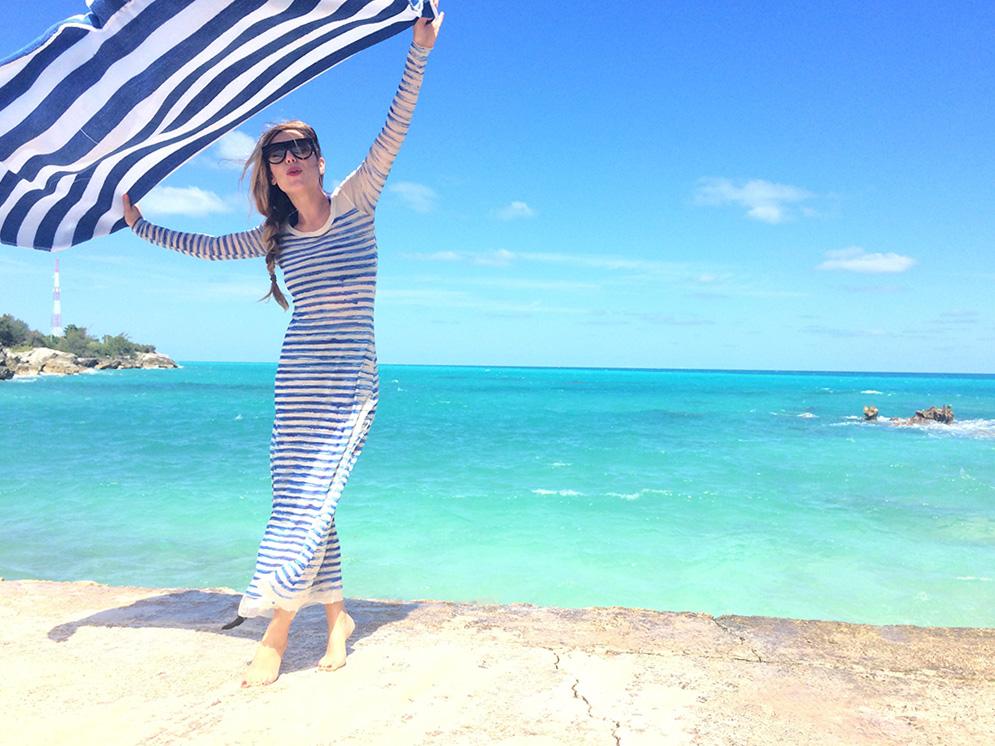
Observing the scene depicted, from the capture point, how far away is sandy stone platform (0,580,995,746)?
89.0 inches

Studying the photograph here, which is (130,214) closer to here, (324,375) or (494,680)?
(324,375)

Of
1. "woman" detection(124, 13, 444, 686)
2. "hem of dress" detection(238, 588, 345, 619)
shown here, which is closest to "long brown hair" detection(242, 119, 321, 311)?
"woman" detection(124, 13, 444, 686)

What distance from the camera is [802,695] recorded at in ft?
8.27

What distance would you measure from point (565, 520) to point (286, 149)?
26.5ft

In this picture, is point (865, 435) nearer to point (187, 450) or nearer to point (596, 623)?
point (187, 450)

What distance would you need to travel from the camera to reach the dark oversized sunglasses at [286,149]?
9.43 feet

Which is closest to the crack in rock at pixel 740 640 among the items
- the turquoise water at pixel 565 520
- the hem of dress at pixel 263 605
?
the hem of dress at pixel 263 605

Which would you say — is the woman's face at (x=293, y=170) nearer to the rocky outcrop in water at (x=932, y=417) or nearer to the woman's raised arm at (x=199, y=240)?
the woman's raised arm at (x=199, y=240)

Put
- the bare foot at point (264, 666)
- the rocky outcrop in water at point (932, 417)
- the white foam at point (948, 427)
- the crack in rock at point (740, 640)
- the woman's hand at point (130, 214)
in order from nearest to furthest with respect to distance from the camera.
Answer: the bare foot at point (264, 666)
the crack in rock at point (740, 640)
the woman's hand at point (130, 214)
the white foam at point (948, 427)
the rocky outcrop in water at point (932, 417)

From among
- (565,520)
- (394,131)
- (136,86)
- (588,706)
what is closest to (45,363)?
(565,520)

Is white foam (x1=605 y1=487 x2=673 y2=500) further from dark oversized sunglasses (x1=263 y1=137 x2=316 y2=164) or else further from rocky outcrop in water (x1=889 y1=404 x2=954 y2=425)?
rocky outcrop in water (x1=889 y1=404 x2=954 y2=425)

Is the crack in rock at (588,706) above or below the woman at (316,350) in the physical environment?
below

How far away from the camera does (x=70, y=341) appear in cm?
8475

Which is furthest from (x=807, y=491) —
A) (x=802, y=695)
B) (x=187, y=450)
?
(x=187, y=450)
